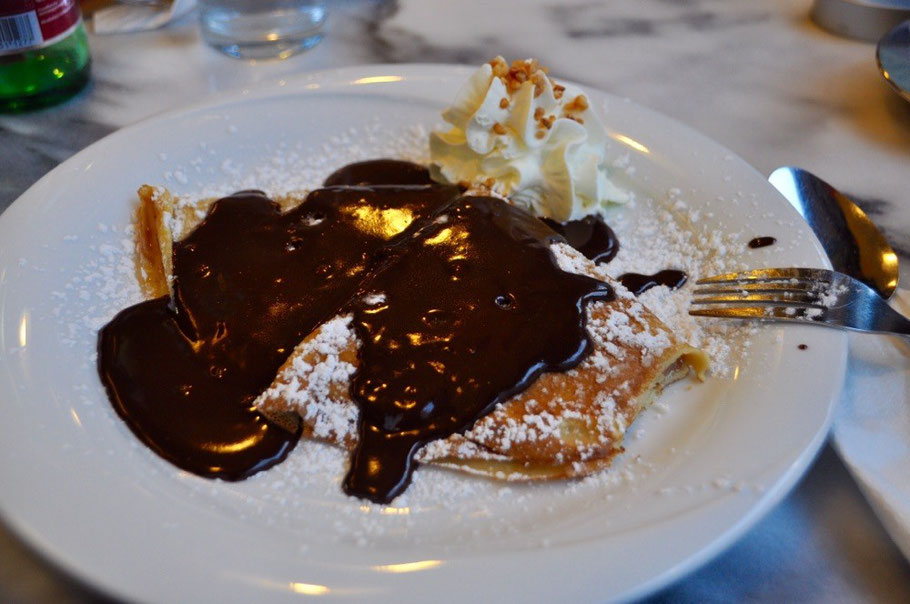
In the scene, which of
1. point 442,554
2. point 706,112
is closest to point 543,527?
point 442,554

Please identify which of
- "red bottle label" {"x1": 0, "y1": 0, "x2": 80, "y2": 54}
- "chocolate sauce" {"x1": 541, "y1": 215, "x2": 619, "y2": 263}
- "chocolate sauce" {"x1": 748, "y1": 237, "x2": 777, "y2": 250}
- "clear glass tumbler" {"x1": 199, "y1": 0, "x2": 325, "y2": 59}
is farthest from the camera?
"clear glass tumbler" {"x1": 199, "y1": 0, "x2": 325, "y2": 59}

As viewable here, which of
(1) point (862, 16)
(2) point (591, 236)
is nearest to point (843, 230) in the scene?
(2) point (591, 236)

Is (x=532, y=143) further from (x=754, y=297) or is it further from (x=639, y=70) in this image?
(x=639, y=70)

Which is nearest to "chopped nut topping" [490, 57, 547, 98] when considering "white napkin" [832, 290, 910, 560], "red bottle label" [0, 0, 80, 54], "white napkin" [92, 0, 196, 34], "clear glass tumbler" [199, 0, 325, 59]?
"white napkin" [832, 290, 910, 560]

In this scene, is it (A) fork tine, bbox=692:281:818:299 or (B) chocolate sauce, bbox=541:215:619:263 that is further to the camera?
(B) chocolate sauce, bbox=541:215:619:263

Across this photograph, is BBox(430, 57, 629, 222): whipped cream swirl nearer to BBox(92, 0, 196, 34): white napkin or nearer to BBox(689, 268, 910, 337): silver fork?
BBox(689, 268, 910, 337): silver fork

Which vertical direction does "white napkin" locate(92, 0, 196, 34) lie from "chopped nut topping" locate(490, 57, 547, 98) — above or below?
below
